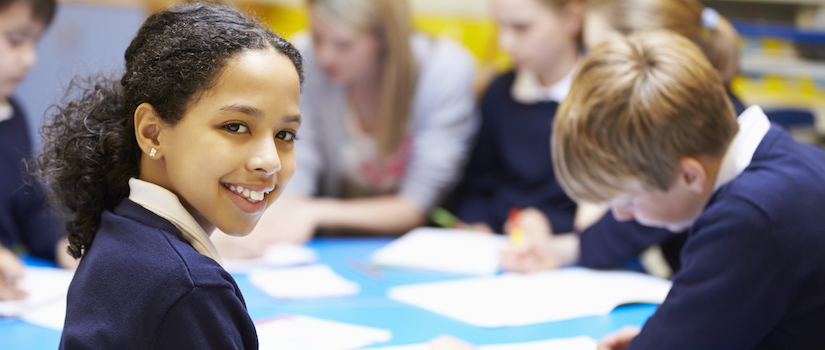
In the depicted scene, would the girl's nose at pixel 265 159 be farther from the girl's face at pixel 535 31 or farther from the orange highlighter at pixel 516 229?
the girl's face at pixel 535 31

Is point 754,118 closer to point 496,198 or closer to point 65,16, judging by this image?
Result: point 496,198

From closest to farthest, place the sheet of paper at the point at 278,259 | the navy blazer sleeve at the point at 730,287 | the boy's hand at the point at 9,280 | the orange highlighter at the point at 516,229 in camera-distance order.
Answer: the navy blazer sleeve at the point at 730,287
the boy's hand at the point at 9,280
the sheet of paper at the point at 278,259
the orange highlighter at the point at 516,229

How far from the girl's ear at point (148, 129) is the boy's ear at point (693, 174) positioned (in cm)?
60

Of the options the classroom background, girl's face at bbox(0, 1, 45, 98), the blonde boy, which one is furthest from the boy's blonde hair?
the classroom background

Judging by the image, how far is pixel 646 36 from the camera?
2.89 feet

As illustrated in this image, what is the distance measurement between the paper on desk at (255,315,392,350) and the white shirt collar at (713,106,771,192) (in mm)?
476

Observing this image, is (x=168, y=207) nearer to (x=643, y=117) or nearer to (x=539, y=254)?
(x=643, y=117)

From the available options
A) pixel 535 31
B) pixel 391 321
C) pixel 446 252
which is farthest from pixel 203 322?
pixel 535 31

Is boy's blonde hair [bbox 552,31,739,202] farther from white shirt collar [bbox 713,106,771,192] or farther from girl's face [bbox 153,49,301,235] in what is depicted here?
girl's face [bbox 153,49,301,235]

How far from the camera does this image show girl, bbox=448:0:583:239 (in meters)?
1.54

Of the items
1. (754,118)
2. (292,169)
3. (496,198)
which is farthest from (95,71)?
(496,198)

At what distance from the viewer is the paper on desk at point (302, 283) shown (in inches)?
40.5

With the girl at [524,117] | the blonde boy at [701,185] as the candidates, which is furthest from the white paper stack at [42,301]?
the girl at [524,117]

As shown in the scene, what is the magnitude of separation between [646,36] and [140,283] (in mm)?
709
